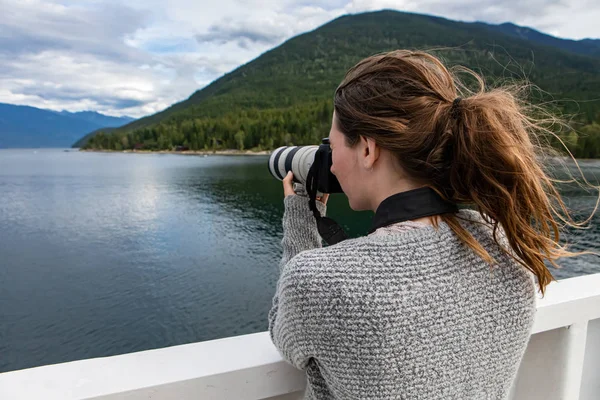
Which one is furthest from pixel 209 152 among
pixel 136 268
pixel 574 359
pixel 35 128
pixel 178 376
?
pixel 35 128

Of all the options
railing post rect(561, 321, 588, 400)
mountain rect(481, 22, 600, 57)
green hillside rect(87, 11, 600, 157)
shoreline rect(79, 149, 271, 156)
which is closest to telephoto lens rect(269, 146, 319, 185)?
green hillside rect(87, 11, 600, 157)

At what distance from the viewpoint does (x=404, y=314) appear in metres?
0.47

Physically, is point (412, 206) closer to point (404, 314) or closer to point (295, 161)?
point (404, 314)

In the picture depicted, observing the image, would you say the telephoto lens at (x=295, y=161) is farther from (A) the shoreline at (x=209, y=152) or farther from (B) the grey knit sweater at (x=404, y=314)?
(A) the shoreline at (x=209, y=152)

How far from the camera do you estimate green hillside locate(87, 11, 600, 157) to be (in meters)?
43.8

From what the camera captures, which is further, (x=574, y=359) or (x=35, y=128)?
(x=35, y=128)

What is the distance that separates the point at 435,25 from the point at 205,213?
10986 centimetres

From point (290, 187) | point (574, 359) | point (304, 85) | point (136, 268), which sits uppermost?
point (304, 85)

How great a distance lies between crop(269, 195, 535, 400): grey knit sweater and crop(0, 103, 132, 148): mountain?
14936cm

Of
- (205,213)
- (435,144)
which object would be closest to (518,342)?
(435,144)

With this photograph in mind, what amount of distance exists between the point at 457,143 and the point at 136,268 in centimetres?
1249

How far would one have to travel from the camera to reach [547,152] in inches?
26.9

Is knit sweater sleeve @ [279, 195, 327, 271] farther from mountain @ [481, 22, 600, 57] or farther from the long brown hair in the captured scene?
mountain @ [481, 22, 600, 57]

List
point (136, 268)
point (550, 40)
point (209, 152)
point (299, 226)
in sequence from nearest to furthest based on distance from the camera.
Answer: point (299, 226) → point (136, 268) → point (209, 152) → point (550, 40)
